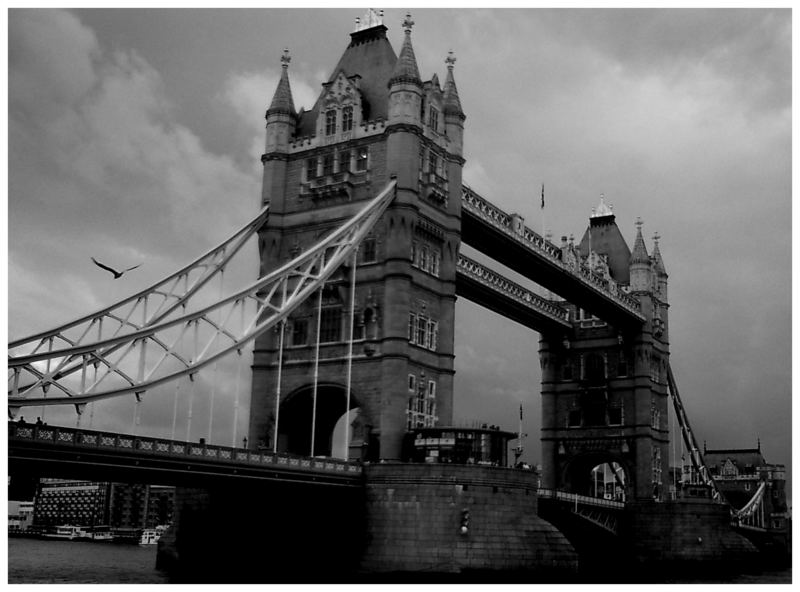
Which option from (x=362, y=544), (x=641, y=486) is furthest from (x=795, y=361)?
(x=641, y=486)

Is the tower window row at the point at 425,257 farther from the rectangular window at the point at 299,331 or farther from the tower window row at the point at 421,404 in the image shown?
the rectangular window at the point at 299,331

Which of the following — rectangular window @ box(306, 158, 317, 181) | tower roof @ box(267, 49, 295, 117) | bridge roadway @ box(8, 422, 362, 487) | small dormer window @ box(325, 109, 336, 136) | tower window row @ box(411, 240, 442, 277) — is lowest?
bridge roadway @ box(8, 422, 362, 487)

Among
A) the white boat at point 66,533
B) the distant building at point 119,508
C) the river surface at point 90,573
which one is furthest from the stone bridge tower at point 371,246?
the distant building at point 119,508

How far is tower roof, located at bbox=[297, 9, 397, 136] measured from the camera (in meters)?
72.2

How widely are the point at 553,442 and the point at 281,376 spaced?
44.5m

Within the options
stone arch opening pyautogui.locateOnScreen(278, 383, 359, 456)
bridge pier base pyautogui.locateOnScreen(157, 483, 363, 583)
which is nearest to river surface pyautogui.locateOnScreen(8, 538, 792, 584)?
bridge pier base pyautogui.locateOnScreen(157, 483, 363, 583)

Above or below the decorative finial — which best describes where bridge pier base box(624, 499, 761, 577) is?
below

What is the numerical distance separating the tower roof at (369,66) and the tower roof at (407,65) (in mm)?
2258

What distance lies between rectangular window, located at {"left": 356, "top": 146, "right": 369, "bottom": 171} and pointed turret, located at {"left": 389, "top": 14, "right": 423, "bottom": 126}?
2712mm

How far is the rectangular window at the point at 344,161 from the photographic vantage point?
70.4m

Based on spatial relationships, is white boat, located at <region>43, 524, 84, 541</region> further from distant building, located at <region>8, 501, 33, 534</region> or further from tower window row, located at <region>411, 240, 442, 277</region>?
tower window row, located at <region>411, 240, 442, 277</region>

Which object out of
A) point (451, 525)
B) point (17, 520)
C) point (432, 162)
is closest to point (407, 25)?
point (432, 162)

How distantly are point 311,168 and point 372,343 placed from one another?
1358 cm

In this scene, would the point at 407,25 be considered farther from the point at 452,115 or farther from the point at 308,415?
the point at 308,415
